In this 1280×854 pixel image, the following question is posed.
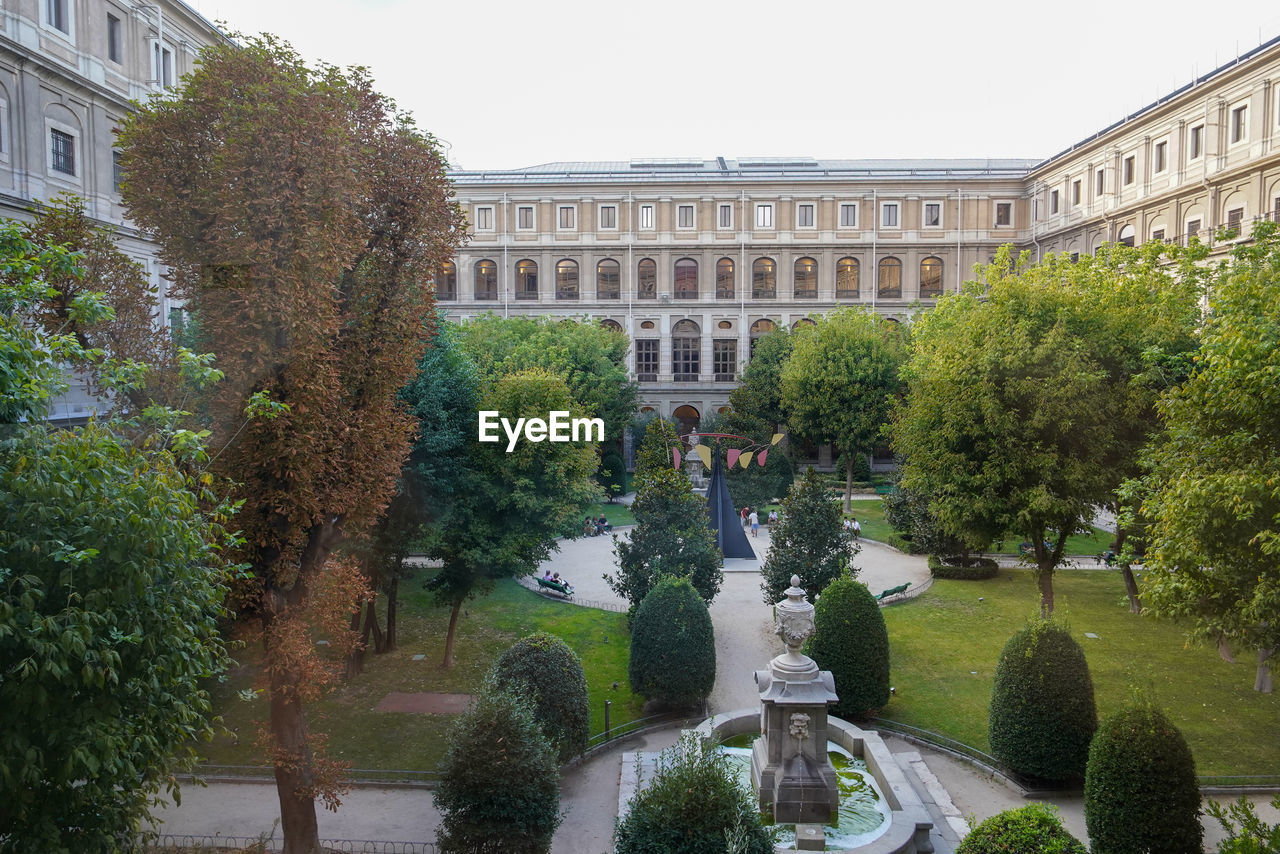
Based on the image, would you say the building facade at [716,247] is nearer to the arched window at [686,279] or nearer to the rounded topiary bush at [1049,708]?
the arched window at [686,279]

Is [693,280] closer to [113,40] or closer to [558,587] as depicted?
[558,587]

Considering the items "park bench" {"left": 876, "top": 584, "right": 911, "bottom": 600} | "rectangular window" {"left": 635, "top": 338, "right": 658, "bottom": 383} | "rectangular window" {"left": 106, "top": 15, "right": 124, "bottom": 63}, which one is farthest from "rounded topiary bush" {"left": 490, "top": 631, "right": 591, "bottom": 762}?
"rectangular window" {"left": 635, "top": 338, "right": 658, "bottom": 383}

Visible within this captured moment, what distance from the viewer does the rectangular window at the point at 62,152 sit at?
21.4m

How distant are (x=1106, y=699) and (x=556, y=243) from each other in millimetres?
42268

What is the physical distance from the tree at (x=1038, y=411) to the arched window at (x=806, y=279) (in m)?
30.9

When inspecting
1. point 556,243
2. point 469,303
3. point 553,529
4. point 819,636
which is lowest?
point 819,636

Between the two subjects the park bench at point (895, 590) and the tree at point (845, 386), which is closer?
the park bench at point (895, 590)

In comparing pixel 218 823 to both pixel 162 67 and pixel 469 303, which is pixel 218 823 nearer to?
pixel 162 67

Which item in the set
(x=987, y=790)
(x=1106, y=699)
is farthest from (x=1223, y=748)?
(x=987, y=790)

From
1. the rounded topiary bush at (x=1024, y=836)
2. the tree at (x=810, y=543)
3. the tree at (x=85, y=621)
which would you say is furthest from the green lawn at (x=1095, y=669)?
the tree at (x=85, y=621)

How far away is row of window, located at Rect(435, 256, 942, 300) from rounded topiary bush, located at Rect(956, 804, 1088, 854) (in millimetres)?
44933

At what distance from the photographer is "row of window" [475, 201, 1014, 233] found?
168ft

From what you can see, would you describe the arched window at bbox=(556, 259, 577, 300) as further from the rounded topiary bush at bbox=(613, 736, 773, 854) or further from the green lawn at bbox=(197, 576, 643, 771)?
the rounded topiary bush at bbox=(613, 736, 773, 854)

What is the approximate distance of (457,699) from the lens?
56.4ft
